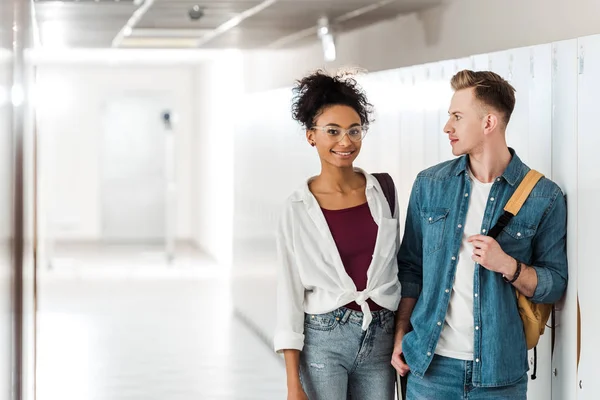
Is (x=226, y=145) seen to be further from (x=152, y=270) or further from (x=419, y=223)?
(x=419, y=223)

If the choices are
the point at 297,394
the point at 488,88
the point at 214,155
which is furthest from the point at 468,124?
the point at 214,155

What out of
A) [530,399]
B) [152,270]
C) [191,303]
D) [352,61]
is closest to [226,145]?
[152,270]

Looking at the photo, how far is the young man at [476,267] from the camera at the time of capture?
308cm

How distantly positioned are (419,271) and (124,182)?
63.0 ft

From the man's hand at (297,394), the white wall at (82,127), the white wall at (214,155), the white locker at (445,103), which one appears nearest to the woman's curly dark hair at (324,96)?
the man's hand at (297,394)

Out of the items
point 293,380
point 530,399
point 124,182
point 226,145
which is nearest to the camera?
point 293,380

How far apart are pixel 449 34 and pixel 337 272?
427 centimetres

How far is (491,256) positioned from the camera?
301 centimetres

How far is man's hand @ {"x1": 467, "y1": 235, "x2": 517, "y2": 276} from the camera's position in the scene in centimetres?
301

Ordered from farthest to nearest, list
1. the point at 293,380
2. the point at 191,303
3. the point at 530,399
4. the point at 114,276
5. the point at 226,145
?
1. the point at 226,145
2. the point at 114,276
3. the point at 191,303
4. the point at 530,399
5. the point at 293,380

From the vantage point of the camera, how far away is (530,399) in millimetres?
3941

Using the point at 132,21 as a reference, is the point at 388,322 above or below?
below

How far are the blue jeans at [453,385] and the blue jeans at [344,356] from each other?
0.40 feet

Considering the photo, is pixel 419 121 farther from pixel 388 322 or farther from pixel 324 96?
pixel 388 322
